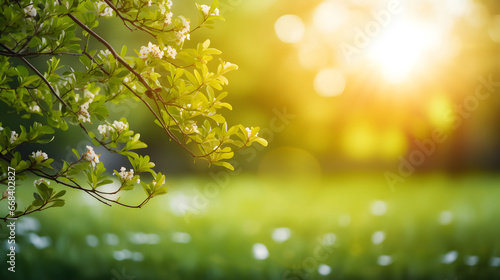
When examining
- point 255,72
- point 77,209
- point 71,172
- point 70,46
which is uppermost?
point 255,72

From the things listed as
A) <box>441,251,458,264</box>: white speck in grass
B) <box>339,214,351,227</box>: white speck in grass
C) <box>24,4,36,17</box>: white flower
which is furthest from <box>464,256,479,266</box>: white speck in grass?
<box>24,4,36,17</box>: white flower

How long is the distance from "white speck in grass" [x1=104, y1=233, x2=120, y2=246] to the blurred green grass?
1 cm

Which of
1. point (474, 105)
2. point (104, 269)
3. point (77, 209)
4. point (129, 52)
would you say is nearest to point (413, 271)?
point (104, 269)

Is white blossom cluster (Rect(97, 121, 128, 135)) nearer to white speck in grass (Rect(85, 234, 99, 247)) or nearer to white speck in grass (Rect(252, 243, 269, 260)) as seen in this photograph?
white speck in grass (Rect(252, 243, 269, 260))

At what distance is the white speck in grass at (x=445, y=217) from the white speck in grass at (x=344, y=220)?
45.8 inches

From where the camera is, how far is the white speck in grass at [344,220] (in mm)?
5414

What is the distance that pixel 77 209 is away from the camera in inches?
218

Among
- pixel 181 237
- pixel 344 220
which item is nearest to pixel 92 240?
pixel 181 237

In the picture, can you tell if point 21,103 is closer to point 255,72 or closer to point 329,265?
point 329,265

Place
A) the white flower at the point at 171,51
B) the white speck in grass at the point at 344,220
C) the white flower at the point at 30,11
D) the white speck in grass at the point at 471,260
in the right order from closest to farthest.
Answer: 1. the white flower at the point at 30,11
2. the white flower at the point at 171,51
3. the white speck in grass at the point at 471,260
4. the white speck in grass at the point at 344,220

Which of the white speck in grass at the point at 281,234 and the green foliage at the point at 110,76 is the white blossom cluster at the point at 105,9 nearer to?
the green foliage at the point at 110,76

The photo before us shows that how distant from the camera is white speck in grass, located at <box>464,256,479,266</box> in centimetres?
523

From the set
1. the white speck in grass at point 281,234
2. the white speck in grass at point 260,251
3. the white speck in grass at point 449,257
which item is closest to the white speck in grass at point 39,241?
the white speck in grass at point 260,251

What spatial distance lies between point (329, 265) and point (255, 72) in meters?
3.97
